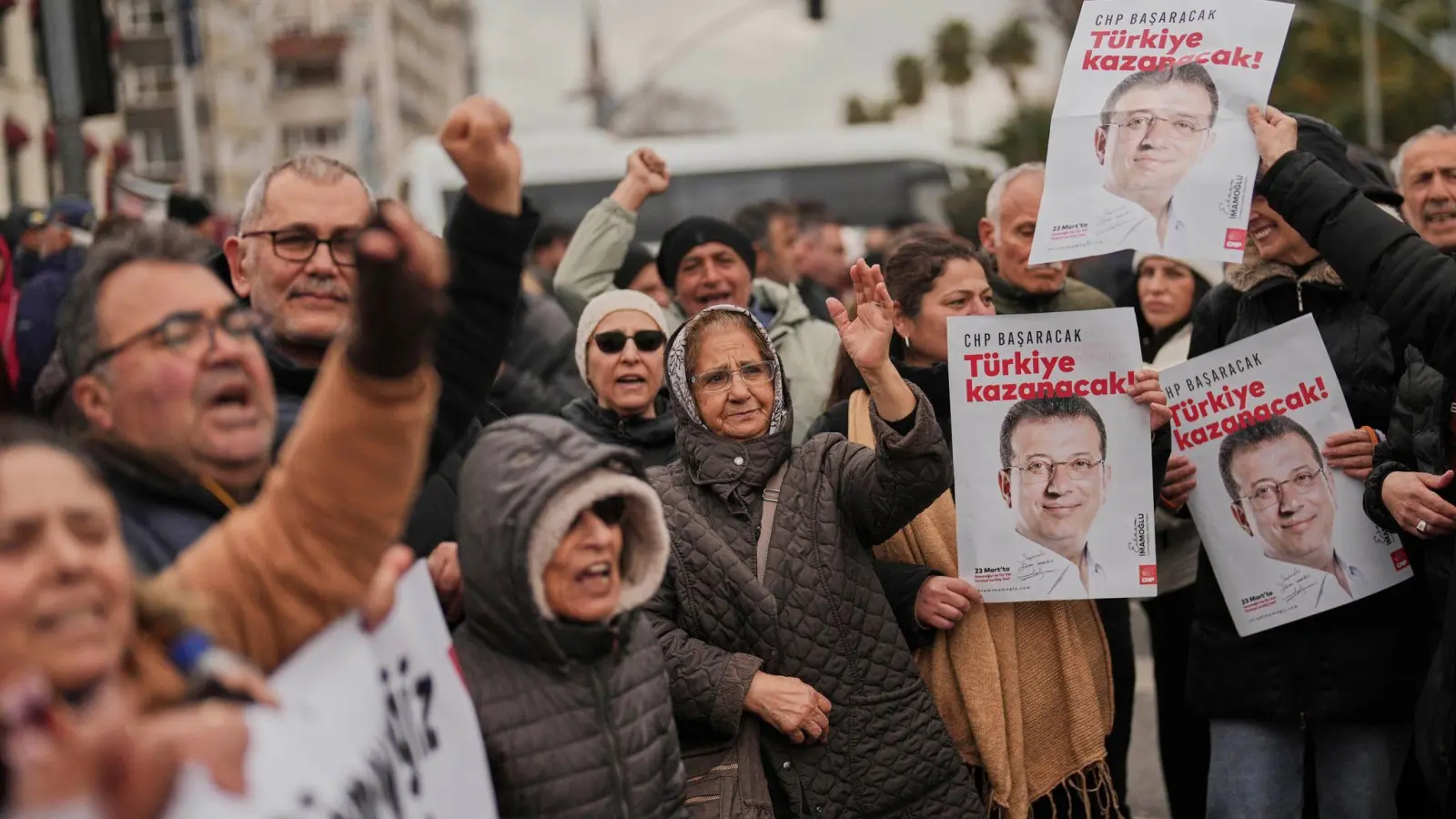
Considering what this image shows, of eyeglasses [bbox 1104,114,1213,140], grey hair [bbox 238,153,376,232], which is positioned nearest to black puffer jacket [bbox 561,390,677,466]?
eyeglasses [bbox 1104,114,1213,140]

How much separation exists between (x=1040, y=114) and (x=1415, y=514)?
5002 centimetres

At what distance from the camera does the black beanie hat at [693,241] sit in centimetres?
648

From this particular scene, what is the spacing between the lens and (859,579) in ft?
13.1

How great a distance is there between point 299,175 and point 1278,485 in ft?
8.46

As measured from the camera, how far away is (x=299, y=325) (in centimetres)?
310

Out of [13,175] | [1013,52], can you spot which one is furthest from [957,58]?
[13,175]

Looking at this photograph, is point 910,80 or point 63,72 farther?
point 910,80

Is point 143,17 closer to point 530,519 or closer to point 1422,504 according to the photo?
point 1422,504

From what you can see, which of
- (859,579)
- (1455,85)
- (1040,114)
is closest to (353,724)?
(859,579)

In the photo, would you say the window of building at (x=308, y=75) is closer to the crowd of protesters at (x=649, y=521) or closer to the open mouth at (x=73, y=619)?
the crowd of protesters at (x=649, y=521)

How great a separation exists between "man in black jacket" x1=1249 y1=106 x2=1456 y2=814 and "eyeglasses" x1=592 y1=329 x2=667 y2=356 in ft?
6.25

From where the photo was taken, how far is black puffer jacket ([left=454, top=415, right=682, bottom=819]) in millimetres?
2924

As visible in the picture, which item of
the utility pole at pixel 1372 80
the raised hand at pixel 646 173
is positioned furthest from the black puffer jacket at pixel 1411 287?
the utility pole at pixel 1372 80

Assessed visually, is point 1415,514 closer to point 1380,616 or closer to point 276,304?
point 1380,616
